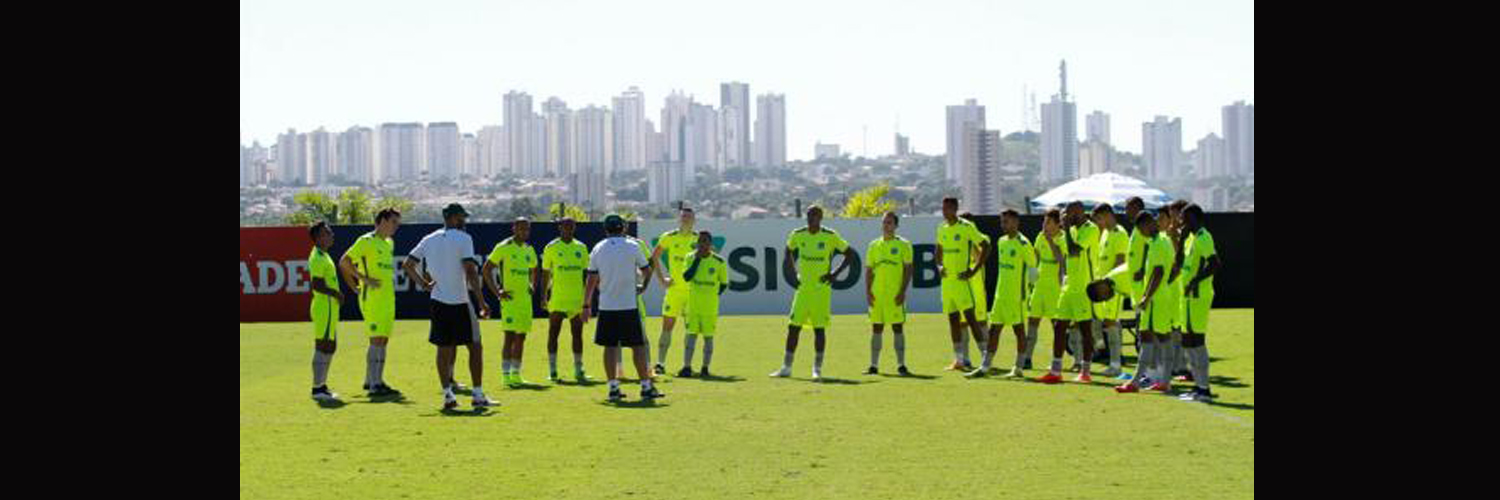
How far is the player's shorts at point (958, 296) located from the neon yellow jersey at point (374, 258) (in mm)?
6060

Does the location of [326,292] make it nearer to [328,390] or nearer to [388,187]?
[328,390]

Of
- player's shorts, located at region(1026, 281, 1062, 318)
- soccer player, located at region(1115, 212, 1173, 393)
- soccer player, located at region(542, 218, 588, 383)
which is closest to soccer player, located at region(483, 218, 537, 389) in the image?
soccer player, located at region(542, 218, 588, 383)

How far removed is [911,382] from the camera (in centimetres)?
1791

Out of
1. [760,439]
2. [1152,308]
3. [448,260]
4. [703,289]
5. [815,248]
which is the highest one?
[815,248]

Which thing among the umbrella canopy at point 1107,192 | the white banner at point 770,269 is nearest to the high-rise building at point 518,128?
the white banner at point 770,269

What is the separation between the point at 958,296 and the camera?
18781 millimetres

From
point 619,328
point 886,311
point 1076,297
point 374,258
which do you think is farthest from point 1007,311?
point 374,258

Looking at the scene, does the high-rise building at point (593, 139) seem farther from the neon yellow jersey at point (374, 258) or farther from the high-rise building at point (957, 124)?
the neon yellow jersey at point (374, 258)

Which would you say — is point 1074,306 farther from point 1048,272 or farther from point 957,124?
point 957,124

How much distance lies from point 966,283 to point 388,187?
108 meters

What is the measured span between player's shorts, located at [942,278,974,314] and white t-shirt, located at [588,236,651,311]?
4767 millimetres

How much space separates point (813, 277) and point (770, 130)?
14567cm
